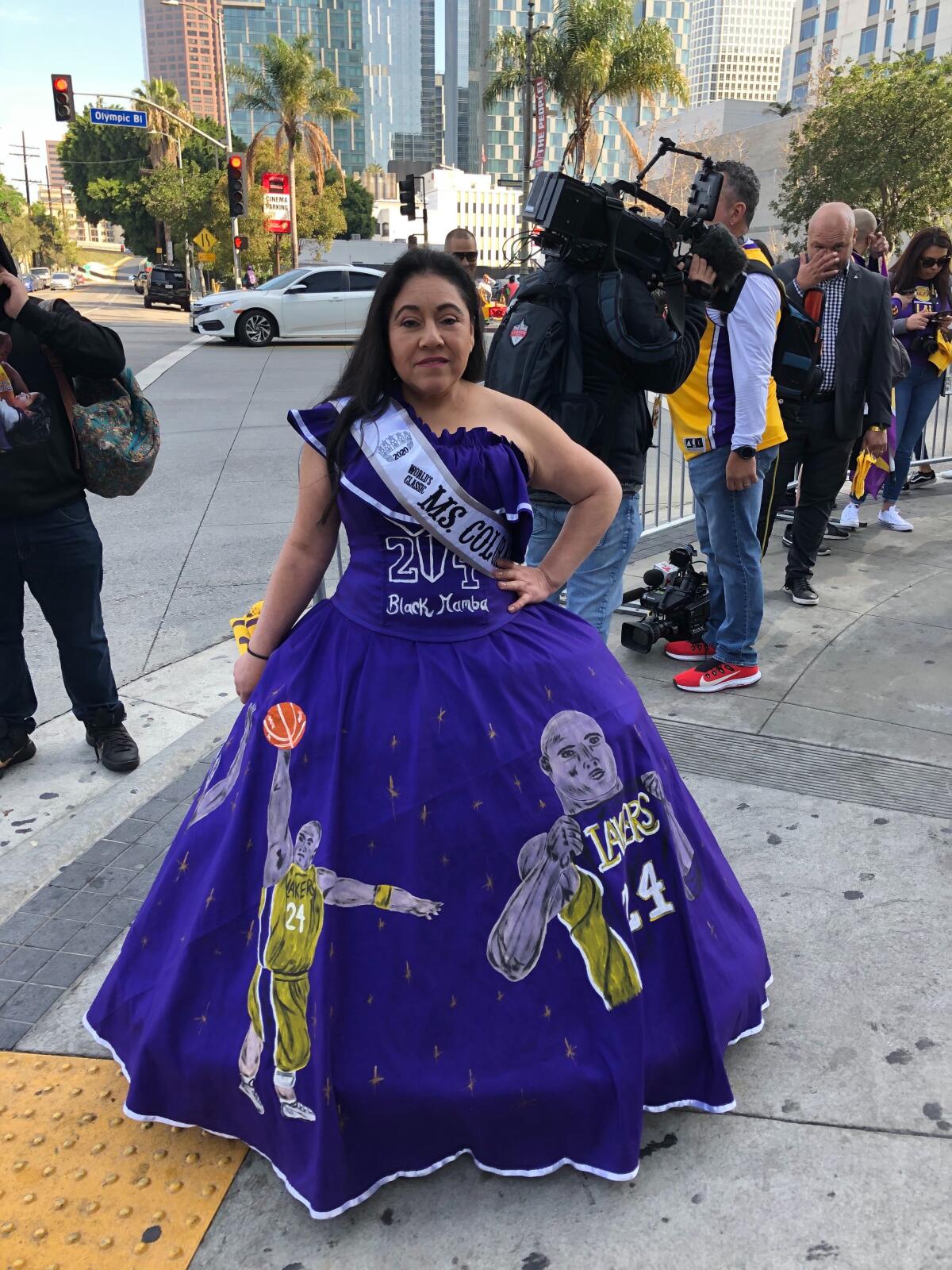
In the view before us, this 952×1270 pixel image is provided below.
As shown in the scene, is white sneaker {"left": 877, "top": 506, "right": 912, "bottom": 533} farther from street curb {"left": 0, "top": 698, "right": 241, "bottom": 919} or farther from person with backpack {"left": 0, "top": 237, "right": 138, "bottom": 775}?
person with backpack {"left": 0, "top": 237, "right": 138, "bottom": 775}

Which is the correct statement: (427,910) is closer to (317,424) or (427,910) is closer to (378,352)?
(317,424)

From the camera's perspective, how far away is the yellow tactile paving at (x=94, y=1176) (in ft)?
6.73

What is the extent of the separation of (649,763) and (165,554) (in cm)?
529

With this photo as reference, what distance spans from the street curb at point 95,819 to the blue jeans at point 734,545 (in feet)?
7.42

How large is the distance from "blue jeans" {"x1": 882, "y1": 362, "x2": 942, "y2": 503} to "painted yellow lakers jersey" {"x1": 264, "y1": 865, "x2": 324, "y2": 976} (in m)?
6.52

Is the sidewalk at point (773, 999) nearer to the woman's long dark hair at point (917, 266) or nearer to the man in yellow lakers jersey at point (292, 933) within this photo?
the man in yellow lakers jersey at point (292, 933)

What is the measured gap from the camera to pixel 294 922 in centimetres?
212

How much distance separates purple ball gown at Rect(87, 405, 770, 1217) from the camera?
6.84 ft

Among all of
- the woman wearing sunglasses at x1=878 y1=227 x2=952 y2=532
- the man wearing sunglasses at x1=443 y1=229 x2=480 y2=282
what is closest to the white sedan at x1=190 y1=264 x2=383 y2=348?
the man wearing sunglasses at x1=443 y1=229 x2=480 y2=282

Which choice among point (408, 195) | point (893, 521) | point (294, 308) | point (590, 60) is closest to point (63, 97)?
point (408, 195)

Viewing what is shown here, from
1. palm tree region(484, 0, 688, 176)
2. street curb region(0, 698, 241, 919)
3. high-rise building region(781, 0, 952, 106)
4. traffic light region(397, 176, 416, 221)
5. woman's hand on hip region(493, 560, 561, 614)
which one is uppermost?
high-rise building region(781, 0, 952, 106)

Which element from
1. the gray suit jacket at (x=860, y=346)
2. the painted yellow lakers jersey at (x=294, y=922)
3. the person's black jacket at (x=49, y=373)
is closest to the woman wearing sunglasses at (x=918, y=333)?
the gray suit jacket at (x=860, y=346)

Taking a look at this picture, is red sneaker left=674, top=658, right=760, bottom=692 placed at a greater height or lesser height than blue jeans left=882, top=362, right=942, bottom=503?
lesser

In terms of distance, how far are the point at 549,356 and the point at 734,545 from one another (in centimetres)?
170
